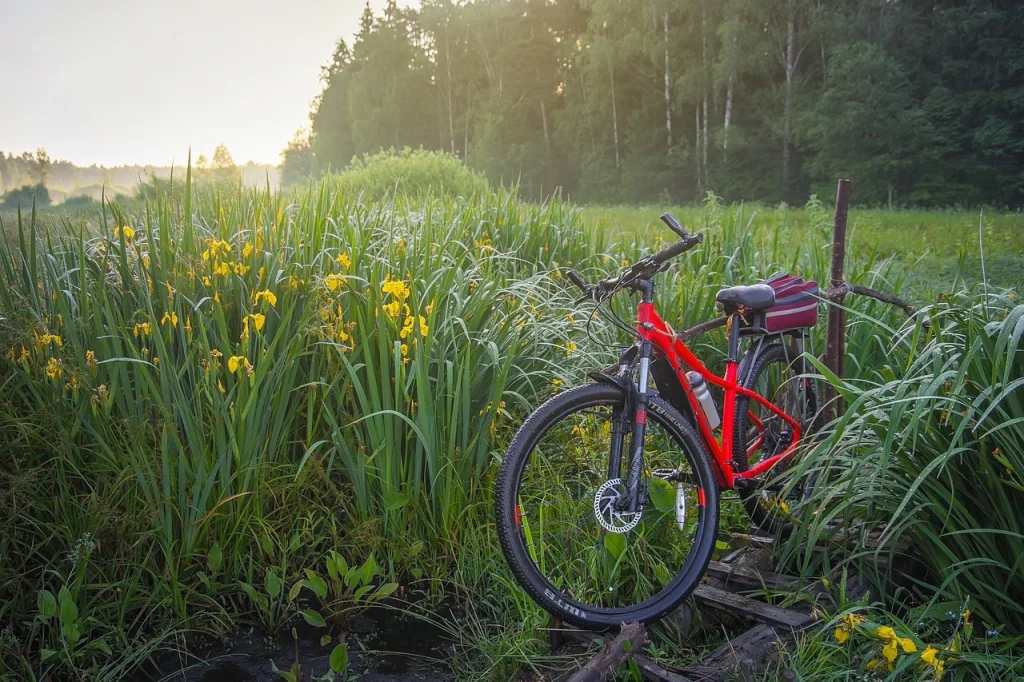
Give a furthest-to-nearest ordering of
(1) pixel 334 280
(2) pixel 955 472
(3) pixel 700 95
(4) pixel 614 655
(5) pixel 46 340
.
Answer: (3) pixel 700 95 → (1) pixel 334 280 → (5) pixel 46 340 → (2) pixel 955 472 → (4) pixel 614 655

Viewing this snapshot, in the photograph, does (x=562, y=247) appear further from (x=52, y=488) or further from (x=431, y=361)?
(x=52, y=488)

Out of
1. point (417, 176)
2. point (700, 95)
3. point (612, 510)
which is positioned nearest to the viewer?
point (612, 510)

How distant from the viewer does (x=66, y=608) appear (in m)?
2.20

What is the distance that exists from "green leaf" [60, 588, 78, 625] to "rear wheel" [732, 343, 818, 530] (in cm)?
219

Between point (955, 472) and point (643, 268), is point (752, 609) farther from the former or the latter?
point (643, 268)

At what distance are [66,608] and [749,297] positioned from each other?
252 centimetres

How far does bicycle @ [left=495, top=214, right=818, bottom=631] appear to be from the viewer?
7.02 ft

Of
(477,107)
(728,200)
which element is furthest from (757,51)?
(477,107)

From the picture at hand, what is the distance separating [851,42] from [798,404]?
13.2 m

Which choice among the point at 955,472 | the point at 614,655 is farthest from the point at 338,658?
the point at 955,472

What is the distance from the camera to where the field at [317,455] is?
2109 mm

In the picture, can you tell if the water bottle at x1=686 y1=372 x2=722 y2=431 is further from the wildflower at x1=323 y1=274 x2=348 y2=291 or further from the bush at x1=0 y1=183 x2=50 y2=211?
the bush at x1=0 y1=183 x2=50 y2=211

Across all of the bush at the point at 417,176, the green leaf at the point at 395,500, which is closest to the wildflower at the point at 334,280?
Answer: the green leaf at the point at 395,500

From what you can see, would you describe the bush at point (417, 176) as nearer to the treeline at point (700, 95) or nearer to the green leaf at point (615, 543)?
the treeline at point (700, 95)
